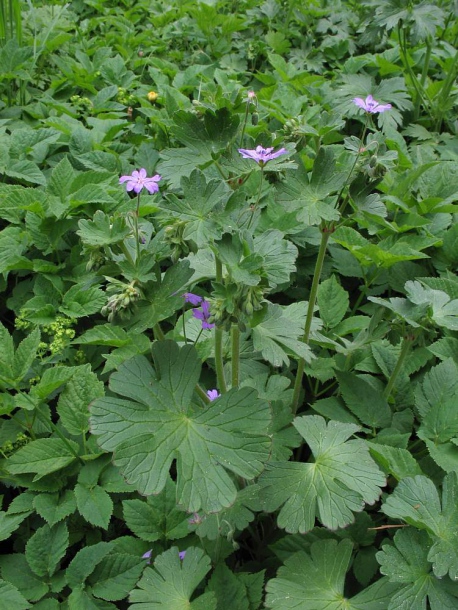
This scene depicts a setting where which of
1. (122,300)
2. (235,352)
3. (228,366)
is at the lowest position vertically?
(228,366)

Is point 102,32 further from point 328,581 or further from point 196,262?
point 328,581

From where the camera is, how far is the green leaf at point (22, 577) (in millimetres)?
1510

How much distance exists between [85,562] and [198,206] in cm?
102

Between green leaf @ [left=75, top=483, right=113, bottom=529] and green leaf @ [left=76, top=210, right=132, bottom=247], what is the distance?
0.81 metres

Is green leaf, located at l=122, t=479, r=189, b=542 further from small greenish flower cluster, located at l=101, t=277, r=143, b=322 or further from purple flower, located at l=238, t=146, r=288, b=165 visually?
purple flower, located at l=238, t=146, r=288, b=165

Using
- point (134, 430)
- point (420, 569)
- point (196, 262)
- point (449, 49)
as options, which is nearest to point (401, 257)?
point (196, 262)

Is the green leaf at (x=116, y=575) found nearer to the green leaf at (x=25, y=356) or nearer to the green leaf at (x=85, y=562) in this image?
the green leaf at (x=85, y=562)

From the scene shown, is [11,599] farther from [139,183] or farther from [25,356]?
[139,183]

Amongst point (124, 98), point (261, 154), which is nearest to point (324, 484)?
point (261, 154)

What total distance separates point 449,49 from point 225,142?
3158 mm

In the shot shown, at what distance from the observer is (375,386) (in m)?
1.91

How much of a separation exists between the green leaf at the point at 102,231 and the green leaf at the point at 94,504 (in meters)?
0.81

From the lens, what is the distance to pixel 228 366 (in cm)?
177

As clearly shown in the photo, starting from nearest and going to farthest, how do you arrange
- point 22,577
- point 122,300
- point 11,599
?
point 122,300 → point 11,599 → point 22,577
